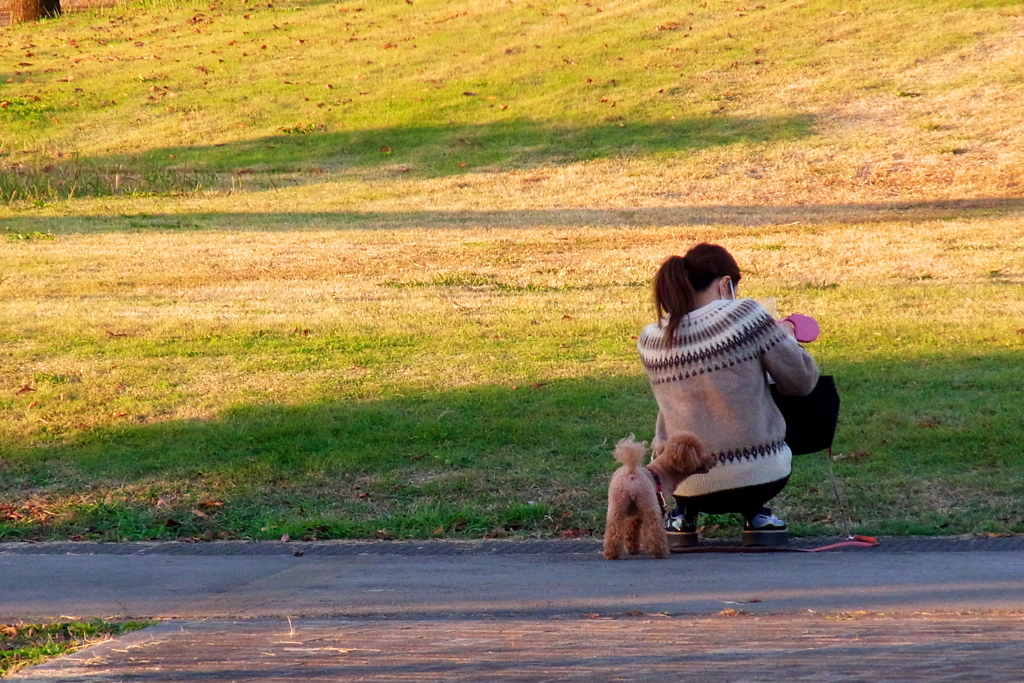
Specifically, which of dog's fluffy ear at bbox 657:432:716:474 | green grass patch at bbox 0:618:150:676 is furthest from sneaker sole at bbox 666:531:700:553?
green grass patch at bbox 0:618:150:676

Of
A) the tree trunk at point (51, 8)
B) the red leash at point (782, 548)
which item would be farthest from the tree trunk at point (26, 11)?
the red leash at point (782, 548)

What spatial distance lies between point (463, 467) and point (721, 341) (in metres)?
2.16

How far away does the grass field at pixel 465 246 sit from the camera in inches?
271

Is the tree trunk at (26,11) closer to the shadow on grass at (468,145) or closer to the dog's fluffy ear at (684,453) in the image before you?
the shadow on grass at (468,145)

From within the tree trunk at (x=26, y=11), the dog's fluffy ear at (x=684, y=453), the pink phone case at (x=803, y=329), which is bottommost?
the dog's fluffy ear at (x=684, y=453)

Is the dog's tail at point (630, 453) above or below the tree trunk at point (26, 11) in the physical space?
below

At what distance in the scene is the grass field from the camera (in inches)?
271

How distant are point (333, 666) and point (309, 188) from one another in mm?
18210

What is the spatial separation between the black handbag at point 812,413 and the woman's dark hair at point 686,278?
506 mm

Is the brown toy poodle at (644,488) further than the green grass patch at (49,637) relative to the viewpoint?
Yes

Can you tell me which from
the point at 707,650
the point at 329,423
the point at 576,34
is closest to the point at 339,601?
the point at 707,650

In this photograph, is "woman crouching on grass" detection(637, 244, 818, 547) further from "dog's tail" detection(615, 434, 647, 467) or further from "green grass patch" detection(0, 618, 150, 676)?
"green grass patch" detection(0, 618, 150, 676)

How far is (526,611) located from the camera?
464cm

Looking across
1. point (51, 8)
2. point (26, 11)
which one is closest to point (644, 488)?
point (26, 11)
